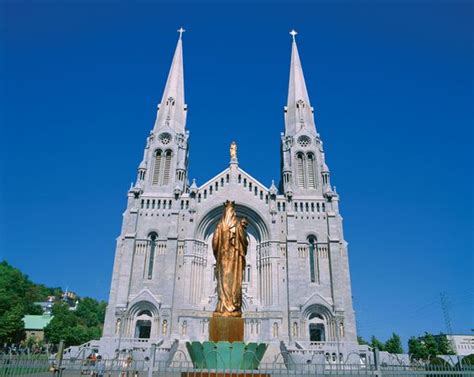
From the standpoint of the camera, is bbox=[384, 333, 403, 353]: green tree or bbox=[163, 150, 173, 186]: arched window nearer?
bbox=[163, 150, 173, 186]: arched window

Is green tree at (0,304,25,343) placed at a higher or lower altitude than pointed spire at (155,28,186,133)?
lower

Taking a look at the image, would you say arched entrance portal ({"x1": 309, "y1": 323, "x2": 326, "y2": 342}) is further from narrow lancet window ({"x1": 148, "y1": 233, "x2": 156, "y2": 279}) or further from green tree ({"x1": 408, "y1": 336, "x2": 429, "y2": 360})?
green tree ({"x1": 408, "y1": 336, "x2": 429, "y2": 360})

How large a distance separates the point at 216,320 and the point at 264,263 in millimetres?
24384

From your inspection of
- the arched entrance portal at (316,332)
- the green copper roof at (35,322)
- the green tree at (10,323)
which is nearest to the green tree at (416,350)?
the arched entrance portal at (316,332)

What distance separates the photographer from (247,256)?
36.8 meters

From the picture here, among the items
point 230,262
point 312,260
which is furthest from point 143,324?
point 230,262

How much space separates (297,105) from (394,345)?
3924 cm

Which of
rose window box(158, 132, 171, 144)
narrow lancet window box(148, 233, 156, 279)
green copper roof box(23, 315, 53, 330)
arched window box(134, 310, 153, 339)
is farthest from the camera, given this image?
green copper roof box(23, 315, 53, 330)

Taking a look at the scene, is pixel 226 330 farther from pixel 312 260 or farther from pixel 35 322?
pixel 35 322

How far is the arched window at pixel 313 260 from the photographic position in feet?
113

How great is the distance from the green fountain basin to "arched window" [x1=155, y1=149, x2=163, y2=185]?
30113 mm

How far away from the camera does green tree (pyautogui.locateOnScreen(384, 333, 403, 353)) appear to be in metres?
55.0

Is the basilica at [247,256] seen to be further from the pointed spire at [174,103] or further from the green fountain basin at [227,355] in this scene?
the green fountain basin at [227,355]

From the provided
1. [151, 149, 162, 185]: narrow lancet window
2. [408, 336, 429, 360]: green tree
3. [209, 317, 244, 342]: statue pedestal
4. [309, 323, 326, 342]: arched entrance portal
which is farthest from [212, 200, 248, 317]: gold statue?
[408, 336, 429, 360]: green tree
